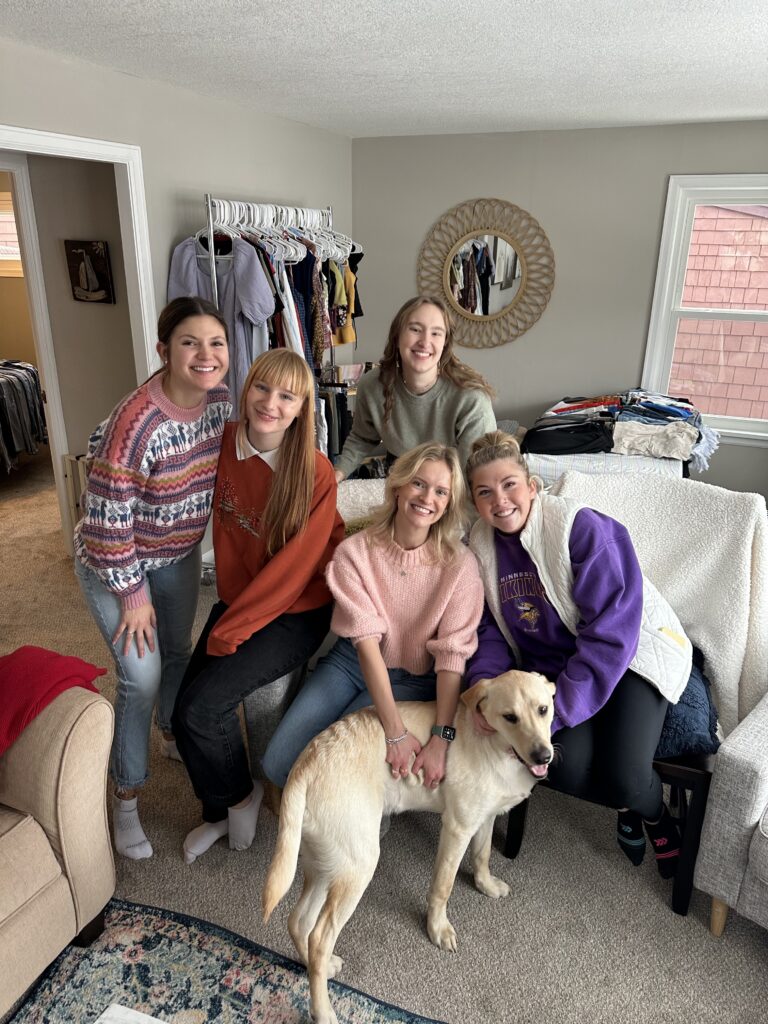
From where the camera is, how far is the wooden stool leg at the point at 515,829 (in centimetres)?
189

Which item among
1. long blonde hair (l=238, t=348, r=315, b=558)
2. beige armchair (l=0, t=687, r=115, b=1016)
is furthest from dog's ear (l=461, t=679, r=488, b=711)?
beige armchair (l=0, t=687, r=115, b=1016)

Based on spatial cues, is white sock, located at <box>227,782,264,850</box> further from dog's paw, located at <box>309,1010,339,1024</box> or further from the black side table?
the black side table

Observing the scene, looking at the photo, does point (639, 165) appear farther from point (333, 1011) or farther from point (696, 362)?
point (333, 1011)

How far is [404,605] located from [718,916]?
1.01 m

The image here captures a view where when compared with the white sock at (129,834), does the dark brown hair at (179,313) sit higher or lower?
higher

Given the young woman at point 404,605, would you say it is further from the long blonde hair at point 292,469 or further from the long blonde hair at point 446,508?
the long blonde hair at point 292,469

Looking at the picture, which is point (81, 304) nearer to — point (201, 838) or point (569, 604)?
point (201, 838)

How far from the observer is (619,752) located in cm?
164

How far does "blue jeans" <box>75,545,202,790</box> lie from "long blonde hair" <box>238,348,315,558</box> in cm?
31

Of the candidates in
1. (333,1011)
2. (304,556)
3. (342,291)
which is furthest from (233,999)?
(342,291)

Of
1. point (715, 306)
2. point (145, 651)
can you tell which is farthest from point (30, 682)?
point (715, 306)

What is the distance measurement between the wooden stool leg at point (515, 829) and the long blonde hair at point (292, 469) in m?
0.91

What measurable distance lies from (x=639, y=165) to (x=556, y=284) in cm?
72

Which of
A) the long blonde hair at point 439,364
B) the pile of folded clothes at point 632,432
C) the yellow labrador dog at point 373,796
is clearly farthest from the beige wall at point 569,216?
the yellow labrador dog at point 373,796
